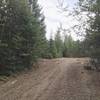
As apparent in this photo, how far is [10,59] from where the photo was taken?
18859mm

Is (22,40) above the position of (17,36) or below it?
below

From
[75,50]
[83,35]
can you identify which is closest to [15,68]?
[75,50]

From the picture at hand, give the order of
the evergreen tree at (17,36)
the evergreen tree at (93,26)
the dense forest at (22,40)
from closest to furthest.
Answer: the evergreen tree at (93,26) → the dense forest at (22,40) → the evergreen tree at (17,36)

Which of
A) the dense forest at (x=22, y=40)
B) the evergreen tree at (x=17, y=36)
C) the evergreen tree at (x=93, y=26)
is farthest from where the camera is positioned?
the evergreen tree at (x=17, y=36)

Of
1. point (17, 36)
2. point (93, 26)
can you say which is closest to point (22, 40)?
point (17, 36)

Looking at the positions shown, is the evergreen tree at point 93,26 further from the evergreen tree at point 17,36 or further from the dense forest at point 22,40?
the evergreen tree at point 17,36

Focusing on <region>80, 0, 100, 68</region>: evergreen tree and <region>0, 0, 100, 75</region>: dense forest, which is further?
<region>0, 0, 100, 75</region>: dense forest

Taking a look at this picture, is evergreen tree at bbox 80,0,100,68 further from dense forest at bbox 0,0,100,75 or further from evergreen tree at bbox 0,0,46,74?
evergreen tree at bbox 0,0,46,74

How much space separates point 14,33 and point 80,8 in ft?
23.8

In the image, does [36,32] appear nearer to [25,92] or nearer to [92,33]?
[92,33]

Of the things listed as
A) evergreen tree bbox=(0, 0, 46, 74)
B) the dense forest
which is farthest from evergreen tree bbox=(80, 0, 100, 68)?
evergreen tree bbox=(0, 0, 46, 74)

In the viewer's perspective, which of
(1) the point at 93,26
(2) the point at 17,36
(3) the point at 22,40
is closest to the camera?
(1) the point at 93,26

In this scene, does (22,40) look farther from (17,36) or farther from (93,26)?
(93,26)

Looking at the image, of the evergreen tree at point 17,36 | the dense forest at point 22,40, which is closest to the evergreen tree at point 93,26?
the dense forest at point 22,40
